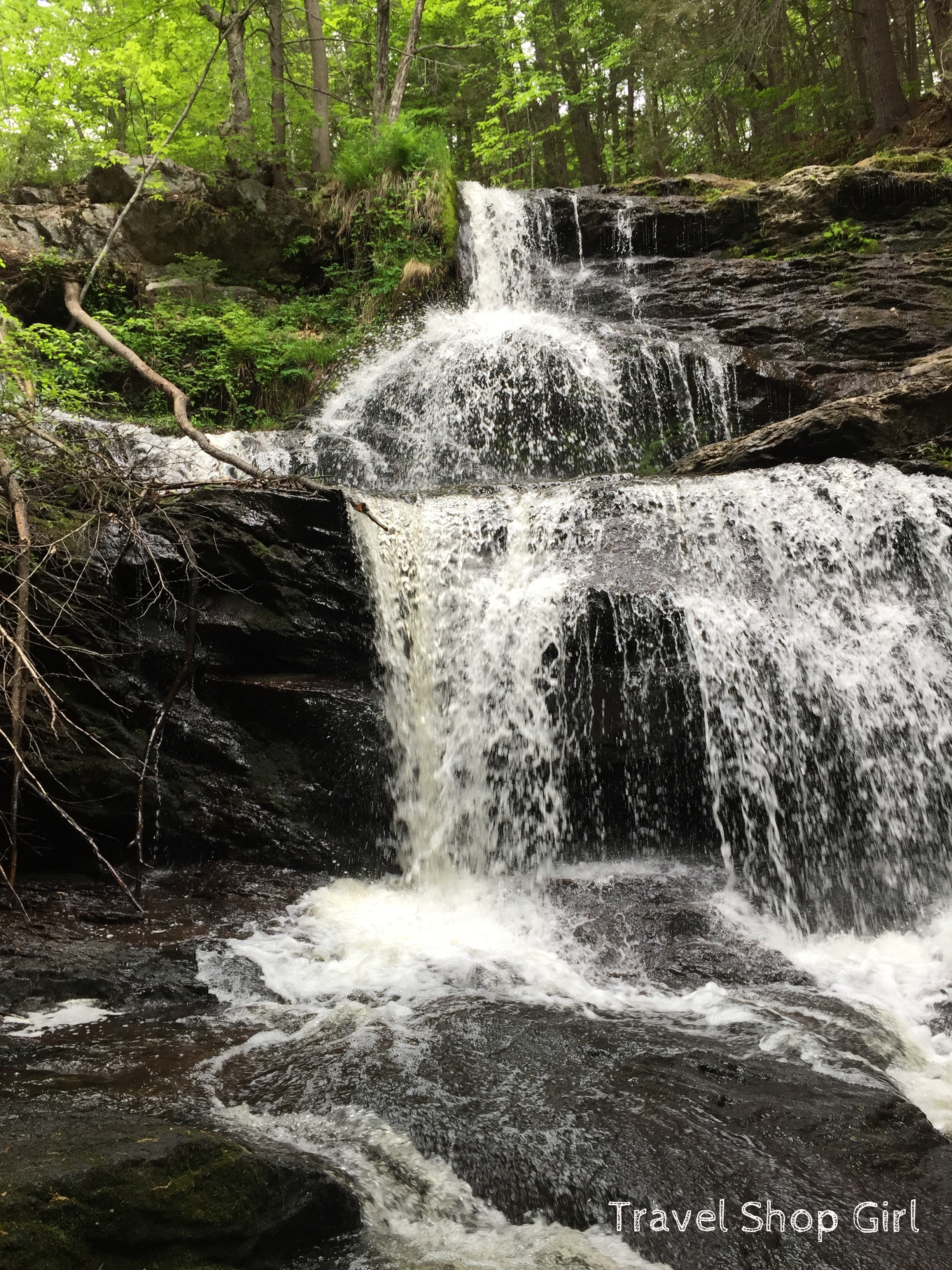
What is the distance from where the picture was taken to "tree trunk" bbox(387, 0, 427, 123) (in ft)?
50.7

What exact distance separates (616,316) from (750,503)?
5.88m

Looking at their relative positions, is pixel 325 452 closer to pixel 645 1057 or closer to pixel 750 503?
pixel 750 503

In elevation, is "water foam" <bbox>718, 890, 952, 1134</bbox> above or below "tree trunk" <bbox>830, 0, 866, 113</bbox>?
below

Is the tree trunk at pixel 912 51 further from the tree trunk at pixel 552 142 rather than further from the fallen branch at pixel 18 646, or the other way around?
the fallen branch at pixel 18 646

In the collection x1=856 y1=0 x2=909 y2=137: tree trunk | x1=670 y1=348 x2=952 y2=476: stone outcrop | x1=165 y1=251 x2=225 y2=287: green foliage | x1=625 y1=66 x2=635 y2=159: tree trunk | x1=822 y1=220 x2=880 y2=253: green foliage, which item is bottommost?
x1=670 y1=348 x2=952 y2=476: stone outcrop

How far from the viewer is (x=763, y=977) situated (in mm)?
4570

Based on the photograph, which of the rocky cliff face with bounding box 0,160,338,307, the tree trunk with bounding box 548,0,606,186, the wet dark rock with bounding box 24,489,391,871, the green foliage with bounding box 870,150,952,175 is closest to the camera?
the wet dark rock with bounding box 24,489,391,871

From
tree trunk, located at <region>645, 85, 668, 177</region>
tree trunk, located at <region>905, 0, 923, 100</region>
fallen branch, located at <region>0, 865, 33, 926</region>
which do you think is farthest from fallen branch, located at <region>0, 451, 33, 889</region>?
tree trunk, located at <region>905, 0, 923, 100</region>

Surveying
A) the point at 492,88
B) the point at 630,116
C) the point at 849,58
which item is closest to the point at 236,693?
the point at 849,58

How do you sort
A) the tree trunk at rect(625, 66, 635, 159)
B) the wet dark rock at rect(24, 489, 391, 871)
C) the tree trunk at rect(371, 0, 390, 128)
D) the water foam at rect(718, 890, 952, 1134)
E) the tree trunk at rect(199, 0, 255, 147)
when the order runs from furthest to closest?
the tree trunk at rect(625, 66, 635, 159) < the tree trunk at rect(371, 0, 390, 128) < the tree trunk at rect(199, 0, 255, 147) < the wet dark rock at rect(24, 489, 391, 871) < the water foam at rect(718, 890, 952, 1134)

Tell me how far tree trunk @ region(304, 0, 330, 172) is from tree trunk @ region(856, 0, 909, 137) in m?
9.28

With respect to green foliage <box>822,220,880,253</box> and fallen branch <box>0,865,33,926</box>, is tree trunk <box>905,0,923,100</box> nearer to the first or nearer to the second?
green foliage <box>822,220,880,253</box>

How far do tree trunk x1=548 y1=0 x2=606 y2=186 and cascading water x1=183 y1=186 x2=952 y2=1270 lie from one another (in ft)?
48.3

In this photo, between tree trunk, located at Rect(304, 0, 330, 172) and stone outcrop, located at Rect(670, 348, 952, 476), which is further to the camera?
tree trunk, located at Rect(304, 0, 330, 172)
